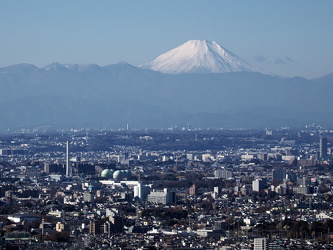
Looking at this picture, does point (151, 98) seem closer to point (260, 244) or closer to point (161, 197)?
point (161, 197)

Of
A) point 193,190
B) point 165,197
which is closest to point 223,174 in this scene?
point 193,190

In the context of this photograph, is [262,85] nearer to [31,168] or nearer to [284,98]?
[284,98]

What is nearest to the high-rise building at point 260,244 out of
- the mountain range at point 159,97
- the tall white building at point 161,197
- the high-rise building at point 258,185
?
the tall white building at point 161,197

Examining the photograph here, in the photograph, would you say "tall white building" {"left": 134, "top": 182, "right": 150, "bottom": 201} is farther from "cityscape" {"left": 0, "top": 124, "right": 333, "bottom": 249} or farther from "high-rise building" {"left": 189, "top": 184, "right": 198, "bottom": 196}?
"high-rise building" {"left": 189, "top": 184, "right": 198, "bottom": 196}

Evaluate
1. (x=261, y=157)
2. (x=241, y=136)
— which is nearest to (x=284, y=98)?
(x=241, y=136)

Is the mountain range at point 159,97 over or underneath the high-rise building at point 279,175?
over

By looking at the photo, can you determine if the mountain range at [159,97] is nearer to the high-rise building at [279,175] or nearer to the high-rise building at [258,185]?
the high-rise building at [279,175]
